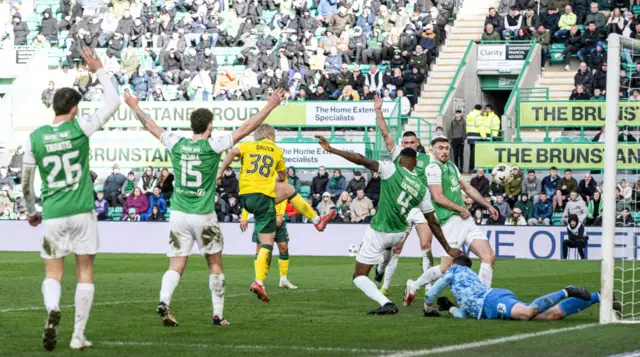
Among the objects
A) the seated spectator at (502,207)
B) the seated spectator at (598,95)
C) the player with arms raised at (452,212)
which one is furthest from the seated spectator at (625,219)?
the player with arms raised at (452,212)

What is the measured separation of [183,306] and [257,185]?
7.60 ft

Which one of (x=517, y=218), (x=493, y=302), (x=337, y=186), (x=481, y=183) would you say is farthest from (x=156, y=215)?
(x=493, y=302)

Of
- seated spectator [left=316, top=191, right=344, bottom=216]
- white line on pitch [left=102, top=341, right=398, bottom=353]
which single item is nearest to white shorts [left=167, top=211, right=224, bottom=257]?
white line on pitch [left=102, top=341, right=398, bottom=353]

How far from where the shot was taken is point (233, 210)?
31812mm

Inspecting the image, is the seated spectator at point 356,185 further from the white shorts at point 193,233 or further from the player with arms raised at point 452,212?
the white shorts at point 193,233

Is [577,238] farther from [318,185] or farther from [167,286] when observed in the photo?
[167,286]

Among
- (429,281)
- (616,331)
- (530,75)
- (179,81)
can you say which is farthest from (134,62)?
(616,331)

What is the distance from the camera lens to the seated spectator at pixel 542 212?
29562 millimetres

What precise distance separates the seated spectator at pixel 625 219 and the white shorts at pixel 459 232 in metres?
11.8

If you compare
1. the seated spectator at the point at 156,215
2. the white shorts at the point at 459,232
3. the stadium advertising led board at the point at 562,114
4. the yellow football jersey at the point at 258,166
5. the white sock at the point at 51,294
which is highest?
the stadium advertising led board at the point at 562,114

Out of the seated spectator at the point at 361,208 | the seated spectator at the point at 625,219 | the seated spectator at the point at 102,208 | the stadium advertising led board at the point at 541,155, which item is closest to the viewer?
the seated spectator at the point at 625,219

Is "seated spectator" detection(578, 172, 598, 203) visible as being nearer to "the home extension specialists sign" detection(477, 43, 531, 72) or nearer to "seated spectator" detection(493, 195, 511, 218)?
"seated spectator" detection(493, 195, 511, 218)

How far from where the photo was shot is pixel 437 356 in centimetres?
935

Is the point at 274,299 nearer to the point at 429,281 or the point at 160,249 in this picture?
the point at 429,281
